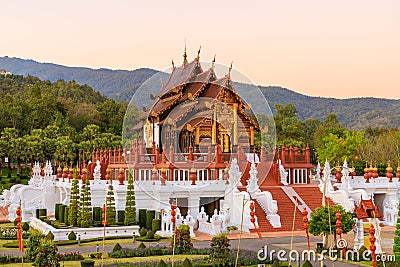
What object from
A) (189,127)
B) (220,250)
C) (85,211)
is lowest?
(220,250)

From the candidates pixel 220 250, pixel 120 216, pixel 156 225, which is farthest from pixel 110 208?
pixel 220 250

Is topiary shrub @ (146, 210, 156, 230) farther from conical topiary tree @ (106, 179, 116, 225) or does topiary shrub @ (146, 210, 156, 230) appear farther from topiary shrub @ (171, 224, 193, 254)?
topiary shrub @ (171, 224, 193, 254)

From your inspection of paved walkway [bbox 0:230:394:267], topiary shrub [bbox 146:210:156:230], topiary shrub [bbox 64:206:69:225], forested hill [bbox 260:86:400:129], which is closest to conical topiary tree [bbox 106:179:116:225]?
topiary shrub [bbox 146:210:156:230]

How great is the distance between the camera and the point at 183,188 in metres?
30.8

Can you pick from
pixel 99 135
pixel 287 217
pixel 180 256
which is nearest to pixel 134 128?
pixel 287 217

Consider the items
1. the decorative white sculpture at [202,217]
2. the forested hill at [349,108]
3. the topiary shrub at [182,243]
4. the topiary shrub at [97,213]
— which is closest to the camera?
the topiary shrub at [182,243]

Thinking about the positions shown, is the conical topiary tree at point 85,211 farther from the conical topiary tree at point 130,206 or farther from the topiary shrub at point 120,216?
the topiary shrub at point 120,216

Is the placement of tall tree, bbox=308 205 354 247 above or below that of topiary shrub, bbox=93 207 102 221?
above

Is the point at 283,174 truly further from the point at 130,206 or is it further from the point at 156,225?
the point at 130,206

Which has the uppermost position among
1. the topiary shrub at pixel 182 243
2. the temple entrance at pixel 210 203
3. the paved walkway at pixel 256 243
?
the temple entrance at pixel 210 203

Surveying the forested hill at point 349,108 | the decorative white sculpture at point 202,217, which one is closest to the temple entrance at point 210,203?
the decorative white sculpture at point 202,217

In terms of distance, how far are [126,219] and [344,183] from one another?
36.9 ft

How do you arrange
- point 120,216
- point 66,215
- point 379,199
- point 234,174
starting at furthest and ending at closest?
point 379,199
point 66,215
point 234,174
point 120,216

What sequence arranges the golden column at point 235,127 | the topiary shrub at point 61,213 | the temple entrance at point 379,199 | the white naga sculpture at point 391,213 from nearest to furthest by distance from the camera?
the white naga sculpture at point 391,213 → the topiary shrub at point 61,213 → the temple entrance at point 379,199 → the golden column at point 235,127
